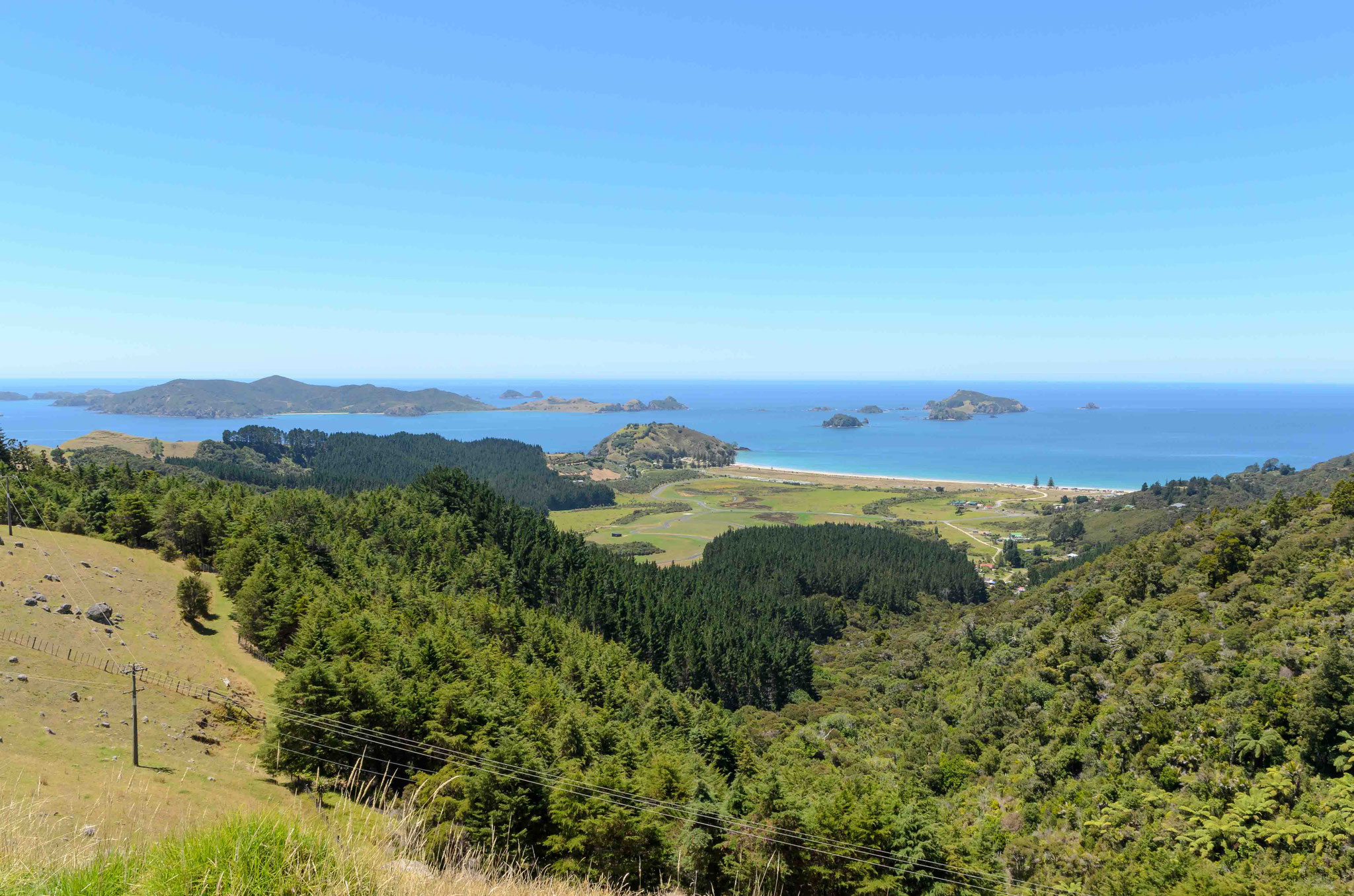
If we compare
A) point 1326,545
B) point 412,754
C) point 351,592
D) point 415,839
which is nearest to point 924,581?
point 1326,545

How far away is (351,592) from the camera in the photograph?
45594 mm

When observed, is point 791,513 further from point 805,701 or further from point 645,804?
point 645,804

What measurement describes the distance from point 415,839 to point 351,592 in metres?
44.0

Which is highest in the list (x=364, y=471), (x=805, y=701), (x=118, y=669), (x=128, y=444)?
(x=128, y=444)

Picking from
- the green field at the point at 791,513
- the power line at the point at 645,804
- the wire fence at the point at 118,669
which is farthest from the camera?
the green field at the point at 791,513

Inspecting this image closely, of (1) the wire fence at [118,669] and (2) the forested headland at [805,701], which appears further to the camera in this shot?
(1) the wire fence at [118,669]

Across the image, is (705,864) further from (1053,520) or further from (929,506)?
(929,506)

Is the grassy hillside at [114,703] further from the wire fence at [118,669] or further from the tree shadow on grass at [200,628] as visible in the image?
the wire fence at [118,669]

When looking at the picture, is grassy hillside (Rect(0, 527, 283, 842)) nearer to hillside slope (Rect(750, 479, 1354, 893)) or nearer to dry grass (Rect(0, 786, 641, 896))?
dry grass (Rect(0, 786, 641, 896))

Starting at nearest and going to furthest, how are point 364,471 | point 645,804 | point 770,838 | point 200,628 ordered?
1. point 770,838
2. point 645,804
3. point 200,628
4. point 364,471

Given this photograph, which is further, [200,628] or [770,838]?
[200,628]

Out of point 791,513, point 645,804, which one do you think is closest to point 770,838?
point 645,804

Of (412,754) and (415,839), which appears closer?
(415,839)

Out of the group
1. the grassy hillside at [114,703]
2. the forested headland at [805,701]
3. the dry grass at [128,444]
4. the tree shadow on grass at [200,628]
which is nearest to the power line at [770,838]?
the forested headland at [805,701]
